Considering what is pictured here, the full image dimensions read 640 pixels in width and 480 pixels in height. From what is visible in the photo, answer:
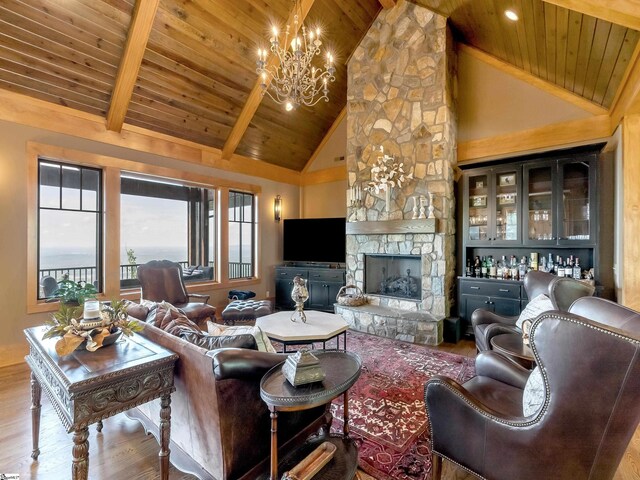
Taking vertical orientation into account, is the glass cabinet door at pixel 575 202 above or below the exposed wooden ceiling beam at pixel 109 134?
below

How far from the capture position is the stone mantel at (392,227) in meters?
4.48

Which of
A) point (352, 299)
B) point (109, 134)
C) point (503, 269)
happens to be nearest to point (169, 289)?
point (109, 134)

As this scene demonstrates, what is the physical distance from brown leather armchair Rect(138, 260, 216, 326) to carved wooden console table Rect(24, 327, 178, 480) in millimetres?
2317

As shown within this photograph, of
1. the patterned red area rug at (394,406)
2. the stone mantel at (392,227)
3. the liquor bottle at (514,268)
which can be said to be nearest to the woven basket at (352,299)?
the patterned red area rug at (394,406)

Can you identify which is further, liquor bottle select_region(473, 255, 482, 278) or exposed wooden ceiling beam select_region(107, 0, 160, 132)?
liquor bottle select_region(473, 255, 482, 278)

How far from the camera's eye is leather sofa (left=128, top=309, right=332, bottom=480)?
1.47 m

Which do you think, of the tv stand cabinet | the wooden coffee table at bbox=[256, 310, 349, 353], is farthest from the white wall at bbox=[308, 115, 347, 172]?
the wooden coffee table at bbox=[256, 310, 349, 353]

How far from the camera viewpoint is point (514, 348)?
2537 mm

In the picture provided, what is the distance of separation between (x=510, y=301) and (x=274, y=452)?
150 inches

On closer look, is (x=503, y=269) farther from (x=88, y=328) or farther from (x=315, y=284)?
(x=88, y=328)

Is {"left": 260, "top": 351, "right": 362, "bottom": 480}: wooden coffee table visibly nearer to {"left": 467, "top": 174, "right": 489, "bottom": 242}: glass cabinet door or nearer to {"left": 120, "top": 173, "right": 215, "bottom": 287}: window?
{"left": 467, "top": 174, "right": 489, "bottom": 242}: glass cabinet door

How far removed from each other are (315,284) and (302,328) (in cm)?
306

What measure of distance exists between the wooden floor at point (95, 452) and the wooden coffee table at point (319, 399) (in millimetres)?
270

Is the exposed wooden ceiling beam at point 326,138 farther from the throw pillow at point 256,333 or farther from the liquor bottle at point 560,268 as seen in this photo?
the throw pillow at point 256,333
